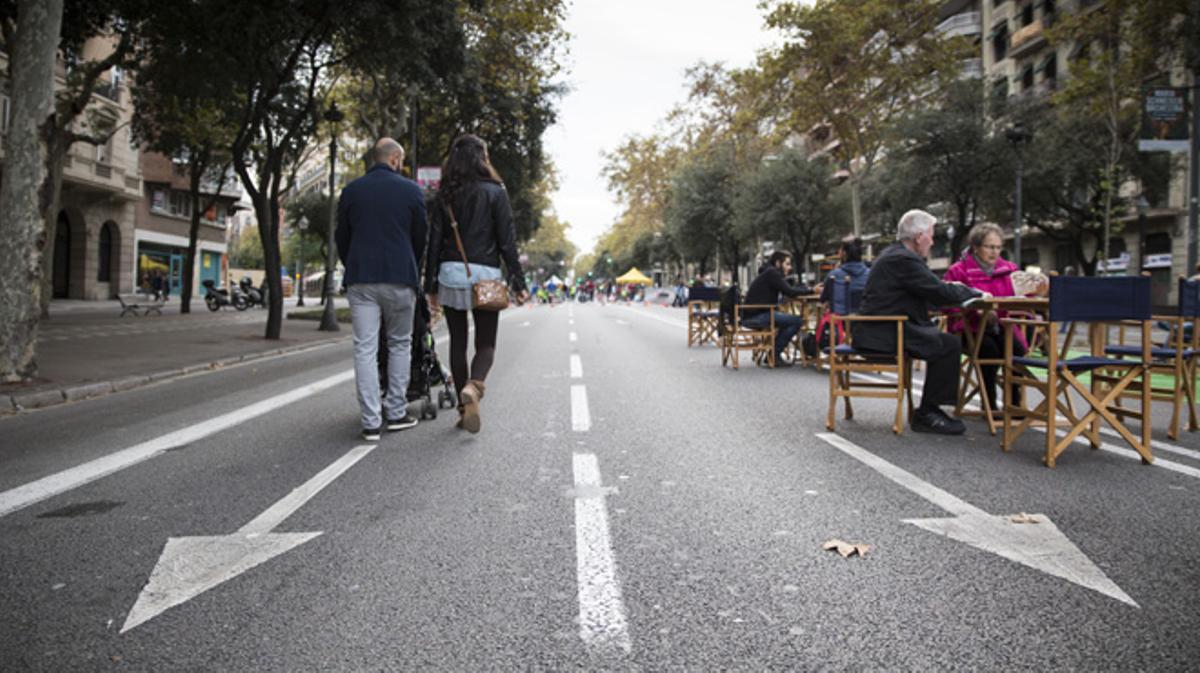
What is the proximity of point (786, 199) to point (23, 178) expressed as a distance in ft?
124

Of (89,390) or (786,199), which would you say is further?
(786,199)

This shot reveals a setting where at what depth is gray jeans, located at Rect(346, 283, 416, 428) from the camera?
548 cm

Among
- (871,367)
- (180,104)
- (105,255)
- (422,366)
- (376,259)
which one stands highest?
(180,104)

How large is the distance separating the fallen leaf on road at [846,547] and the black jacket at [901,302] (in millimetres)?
3149

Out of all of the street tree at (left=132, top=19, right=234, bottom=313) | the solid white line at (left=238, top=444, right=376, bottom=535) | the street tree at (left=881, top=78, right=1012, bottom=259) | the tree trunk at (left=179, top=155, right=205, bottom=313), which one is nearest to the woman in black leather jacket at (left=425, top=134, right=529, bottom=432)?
the solid white line at (left=238, top=444, right=376, bottom=535)

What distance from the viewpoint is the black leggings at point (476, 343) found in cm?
572

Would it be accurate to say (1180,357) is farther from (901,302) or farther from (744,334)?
(744,334)

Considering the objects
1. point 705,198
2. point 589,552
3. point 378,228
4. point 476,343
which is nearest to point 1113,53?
point 476,343

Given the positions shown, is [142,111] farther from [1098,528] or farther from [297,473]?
[1098,528]

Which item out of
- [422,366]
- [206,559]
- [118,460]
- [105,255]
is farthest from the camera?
[105,255]

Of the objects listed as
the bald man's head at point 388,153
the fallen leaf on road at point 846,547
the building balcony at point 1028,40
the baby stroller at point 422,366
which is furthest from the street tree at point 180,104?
the building balcony at point 1028,40

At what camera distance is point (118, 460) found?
489 centimetres

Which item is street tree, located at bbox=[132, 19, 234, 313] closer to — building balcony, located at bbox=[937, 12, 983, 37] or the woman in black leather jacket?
the woman in black leather jacket

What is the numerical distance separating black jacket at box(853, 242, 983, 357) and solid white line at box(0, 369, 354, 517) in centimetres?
525
